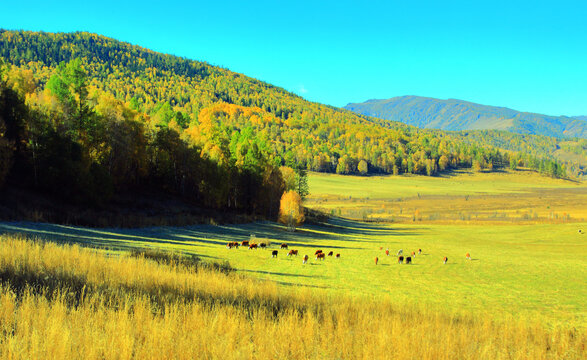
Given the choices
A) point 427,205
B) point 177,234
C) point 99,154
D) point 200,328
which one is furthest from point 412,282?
point 427,205

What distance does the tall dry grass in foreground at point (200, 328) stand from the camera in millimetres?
4996

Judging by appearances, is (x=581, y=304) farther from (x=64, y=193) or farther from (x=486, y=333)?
(x=64, y=193)

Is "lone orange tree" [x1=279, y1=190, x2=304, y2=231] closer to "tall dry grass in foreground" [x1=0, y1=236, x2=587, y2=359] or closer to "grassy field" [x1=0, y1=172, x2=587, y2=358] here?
"grassy field" [x1=0, y1=172, x2=587, y2=358]

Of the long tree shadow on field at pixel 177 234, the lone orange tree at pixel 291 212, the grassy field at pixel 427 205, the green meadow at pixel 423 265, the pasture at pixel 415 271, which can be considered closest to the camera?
the pasture at pixel 415 271

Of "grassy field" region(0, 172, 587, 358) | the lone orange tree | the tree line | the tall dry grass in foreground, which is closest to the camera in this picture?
the tall dry grass in foreground

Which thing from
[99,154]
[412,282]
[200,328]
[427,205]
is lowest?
[412,282]

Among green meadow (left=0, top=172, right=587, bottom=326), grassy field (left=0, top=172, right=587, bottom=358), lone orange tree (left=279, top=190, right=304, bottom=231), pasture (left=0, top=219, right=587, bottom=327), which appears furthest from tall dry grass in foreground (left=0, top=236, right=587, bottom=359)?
lone orange tree (left=279, top=190, right=304, bottom=231)

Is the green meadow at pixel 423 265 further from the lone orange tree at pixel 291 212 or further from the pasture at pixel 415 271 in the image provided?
the lone orange tree at pixel 291 212

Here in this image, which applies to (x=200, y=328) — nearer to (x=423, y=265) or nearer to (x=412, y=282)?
(x=412, y=282)

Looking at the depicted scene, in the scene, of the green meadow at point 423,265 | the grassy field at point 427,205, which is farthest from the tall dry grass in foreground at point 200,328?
the grassy field at point 427,205

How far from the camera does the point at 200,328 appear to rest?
5879 millimetres

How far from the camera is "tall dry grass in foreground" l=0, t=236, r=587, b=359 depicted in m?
5.00

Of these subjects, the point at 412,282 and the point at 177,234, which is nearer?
the point at 412,282

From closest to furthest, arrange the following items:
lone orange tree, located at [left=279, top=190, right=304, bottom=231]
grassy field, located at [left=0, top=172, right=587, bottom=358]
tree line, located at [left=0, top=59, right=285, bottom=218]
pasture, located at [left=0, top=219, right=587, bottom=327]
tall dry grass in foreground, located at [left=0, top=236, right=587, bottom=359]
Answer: tall dry grass in foreground, located at [left=0, top=236, right=587, bottom=359] < grassy field, located at [left=0, top=172, right=587, bottom=358] < pasture, located at [left=0, top=219, right=587, bottom=327] < tree line, located at [left=0, top=59, right=285, bottom=218] < lone orange tree, located at [left=279, top=190, right=304, bottom=231]
